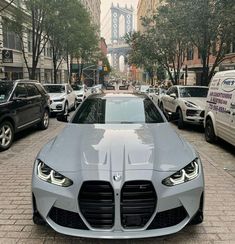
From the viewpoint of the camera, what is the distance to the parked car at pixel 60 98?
1565 centimetres

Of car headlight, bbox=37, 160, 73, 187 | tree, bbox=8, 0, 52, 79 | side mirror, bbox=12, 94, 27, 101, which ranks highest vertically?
tree, bbox=8, 0, 52, 79

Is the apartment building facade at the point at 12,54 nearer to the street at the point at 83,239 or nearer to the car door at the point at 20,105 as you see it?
the car door at the point at 20,105

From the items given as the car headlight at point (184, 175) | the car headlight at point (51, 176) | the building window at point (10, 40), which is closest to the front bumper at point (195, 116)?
the car headlight at point (184, 175)

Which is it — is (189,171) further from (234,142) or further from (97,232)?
(234,142)

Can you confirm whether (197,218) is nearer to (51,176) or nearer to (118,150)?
(118,150)

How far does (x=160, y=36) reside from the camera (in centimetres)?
2320

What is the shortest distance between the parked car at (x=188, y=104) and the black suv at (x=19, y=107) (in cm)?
425

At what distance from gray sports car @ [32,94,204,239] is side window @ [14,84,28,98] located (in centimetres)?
571

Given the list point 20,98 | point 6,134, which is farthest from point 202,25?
point 6,134

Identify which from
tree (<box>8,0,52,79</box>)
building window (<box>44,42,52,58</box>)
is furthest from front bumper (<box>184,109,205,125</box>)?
building window (<box>44,42,52,58</box>)

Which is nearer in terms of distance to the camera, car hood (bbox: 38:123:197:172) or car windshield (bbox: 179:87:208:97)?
car hood (bbox: 38:123:197:172)

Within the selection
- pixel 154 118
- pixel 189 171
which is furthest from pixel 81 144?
pixel 154 118

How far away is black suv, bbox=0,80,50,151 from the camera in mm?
8391

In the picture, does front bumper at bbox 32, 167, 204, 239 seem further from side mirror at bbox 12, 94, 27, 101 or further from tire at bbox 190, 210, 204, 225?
side mirror at bbox 12, 94, 27, 101
